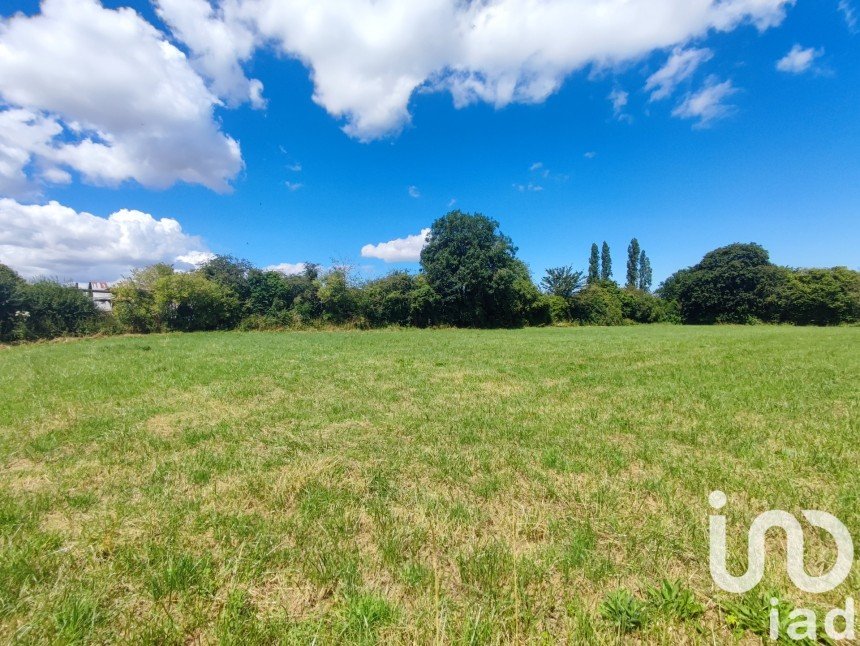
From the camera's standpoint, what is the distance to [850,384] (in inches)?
317

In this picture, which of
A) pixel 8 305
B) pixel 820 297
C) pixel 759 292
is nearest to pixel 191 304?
pixel 8 305

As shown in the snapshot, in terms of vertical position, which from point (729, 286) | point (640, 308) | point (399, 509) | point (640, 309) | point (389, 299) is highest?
point (729, 286)

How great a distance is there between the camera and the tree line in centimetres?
2989

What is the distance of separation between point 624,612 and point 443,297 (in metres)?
34.6

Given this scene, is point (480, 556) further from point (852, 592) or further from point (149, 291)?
point (149, 291)

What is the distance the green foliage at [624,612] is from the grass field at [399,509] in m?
0.02

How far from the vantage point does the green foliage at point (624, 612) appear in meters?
1.99

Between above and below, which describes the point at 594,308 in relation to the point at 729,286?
below

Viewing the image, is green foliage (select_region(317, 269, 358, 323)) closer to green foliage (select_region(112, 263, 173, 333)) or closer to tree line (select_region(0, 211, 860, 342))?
tree line (select_region(0, 211, 860, 342))

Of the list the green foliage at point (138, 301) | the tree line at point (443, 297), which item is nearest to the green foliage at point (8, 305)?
the tree line at point (443, 297)

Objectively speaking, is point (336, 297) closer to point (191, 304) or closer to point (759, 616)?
point (191, 304)

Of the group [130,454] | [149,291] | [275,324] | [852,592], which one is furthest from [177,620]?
[149,291]

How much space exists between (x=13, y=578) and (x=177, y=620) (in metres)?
1.35

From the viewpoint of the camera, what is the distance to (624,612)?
203cm
